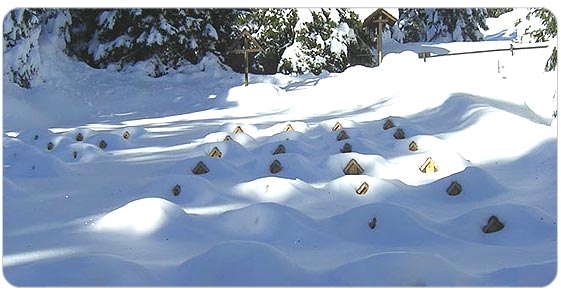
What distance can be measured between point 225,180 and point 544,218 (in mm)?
2665

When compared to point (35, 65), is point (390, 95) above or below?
below

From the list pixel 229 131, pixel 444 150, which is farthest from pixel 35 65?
pixel 444 150

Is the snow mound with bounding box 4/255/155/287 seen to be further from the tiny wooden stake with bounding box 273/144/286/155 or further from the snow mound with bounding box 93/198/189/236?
the tiny wooden stake with bounding box 273/144/286/155

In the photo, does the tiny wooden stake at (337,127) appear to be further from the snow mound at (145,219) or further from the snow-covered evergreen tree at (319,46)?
the snow-covered evergreen tree at (319,46)

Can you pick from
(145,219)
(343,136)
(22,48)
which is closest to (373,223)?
(145,219)

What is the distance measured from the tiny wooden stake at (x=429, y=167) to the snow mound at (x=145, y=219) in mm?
2429

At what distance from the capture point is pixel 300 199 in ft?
14.8

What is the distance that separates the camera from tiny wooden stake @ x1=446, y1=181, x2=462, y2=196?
15.0 feet

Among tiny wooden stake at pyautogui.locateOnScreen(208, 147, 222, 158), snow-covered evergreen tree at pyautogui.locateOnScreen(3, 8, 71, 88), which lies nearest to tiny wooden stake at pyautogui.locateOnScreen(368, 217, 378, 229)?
tiny wooden stake at pyautogui.locateOnScreen(208, 147, 222, 158)

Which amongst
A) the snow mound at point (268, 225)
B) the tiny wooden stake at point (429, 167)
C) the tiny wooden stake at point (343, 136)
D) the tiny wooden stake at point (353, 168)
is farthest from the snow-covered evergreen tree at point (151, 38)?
the snow mound at point (268, 225)

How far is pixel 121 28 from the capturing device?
1595 centimetres

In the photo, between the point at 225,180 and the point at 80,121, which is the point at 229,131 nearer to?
the point at 225,180

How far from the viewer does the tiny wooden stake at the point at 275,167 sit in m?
5.46

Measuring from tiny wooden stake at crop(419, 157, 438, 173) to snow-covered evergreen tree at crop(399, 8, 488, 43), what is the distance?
2077 cm
